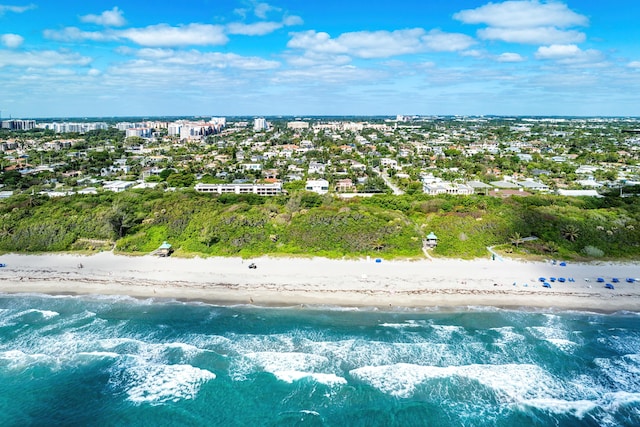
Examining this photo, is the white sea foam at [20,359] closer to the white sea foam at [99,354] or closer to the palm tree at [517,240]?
the white sea foam at [99,354]

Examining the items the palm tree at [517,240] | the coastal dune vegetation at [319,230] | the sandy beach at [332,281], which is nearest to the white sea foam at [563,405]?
the sandy beach at [332,281]

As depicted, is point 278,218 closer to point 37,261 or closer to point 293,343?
point 293,343

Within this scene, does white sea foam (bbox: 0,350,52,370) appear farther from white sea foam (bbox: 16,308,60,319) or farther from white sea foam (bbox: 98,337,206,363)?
white sea foam (bbox: 16,308,60,319)

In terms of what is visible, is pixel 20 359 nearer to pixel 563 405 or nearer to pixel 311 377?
pixel 311 377

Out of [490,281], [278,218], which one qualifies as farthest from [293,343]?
[278,218]

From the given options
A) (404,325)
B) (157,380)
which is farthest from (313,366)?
(157,380)

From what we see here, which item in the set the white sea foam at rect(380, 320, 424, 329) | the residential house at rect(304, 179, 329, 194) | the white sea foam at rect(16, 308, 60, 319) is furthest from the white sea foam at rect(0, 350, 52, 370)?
the residential house at rect(304, 179, 329, 194)
